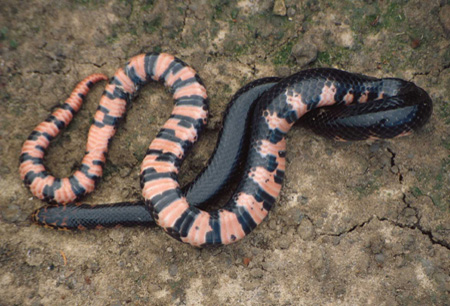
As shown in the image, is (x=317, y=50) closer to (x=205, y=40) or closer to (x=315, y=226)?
(x=205, y=40)

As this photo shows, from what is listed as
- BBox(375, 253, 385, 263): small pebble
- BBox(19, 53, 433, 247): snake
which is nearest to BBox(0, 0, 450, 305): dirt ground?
BBox(375, 253, 385, 263): small pebble

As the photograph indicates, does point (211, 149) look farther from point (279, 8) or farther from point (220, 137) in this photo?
point (279, 8)

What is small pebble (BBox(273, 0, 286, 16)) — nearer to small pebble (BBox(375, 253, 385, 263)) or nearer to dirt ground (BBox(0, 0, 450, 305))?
dirt ground (BBox(0, 0, 450, 305))

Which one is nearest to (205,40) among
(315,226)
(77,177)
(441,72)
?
(77,177)

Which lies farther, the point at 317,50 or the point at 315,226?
the point at 317,50

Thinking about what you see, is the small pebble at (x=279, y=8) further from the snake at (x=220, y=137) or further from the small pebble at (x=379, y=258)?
the small pebble at (x=379, y=258)

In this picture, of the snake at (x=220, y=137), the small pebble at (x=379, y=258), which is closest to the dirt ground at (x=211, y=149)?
the small pebble at (x=379, y=258)
